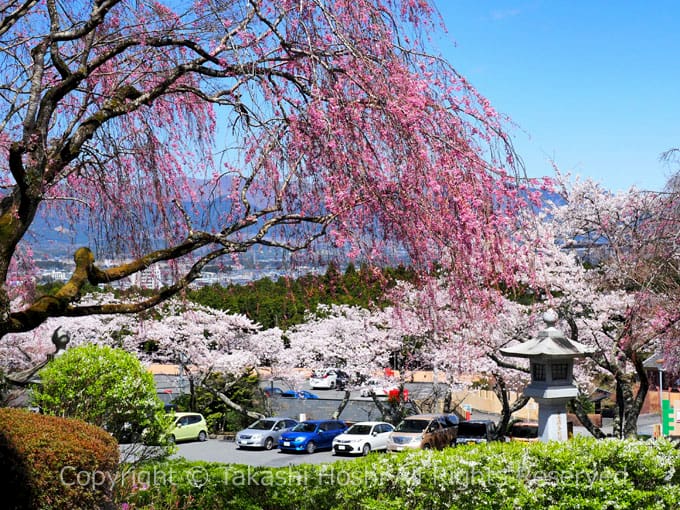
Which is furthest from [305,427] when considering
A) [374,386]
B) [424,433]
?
[424,433]

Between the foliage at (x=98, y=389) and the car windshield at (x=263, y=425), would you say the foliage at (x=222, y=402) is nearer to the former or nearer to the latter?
the car windshield at (x=263, y=425)

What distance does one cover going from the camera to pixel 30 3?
4.78 metres

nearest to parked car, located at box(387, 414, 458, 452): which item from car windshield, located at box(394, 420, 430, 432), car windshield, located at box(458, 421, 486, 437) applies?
car windshield, located at box(394, 420, 430, 432)

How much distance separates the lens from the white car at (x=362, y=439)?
20.2 m

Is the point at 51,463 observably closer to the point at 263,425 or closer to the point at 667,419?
the point at 667,419

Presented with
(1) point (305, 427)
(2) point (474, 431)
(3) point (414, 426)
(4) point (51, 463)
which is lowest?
(1) point (305, 427)

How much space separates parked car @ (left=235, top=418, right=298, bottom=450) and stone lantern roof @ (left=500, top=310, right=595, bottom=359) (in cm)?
1280

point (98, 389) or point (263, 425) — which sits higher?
point (98, 389)

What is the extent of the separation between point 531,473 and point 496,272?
4.00 meters

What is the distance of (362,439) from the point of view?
2034 cm

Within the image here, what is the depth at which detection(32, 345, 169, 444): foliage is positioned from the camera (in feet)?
26.7

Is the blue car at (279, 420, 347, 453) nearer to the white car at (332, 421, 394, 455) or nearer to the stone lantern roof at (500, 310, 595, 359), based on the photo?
the white car at (332, 421, 394, 455)

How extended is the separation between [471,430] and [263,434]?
21.7 ft

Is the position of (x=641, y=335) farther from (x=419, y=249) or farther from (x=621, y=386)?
(x=419, y=249)
